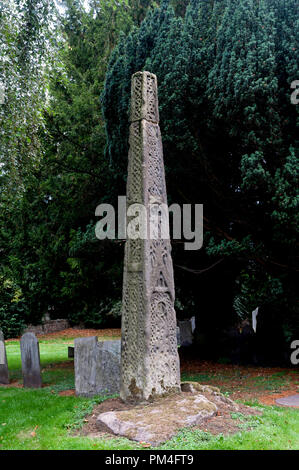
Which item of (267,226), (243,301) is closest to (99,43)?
(267,226)

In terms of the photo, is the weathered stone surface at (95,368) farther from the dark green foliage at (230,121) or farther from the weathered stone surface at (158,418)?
the dark green foliage at (230,121)

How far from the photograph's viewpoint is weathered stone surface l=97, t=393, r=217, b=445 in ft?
14.0

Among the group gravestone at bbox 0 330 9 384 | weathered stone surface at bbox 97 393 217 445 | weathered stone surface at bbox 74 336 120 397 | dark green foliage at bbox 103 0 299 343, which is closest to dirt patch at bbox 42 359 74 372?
gravestone at bbox 0 330 9 384

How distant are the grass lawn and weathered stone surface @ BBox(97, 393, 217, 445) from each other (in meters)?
0.13

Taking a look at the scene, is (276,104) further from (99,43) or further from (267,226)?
(99,43)

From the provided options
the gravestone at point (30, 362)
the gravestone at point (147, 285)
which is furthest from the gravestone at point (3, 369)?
the gravestone at point (147, 285)

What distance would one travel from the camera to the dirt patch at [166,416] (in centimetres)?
440

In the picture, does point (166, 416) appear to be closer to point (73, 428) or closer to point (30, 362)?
point (73, 428)

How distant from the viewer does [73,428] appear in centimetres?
487

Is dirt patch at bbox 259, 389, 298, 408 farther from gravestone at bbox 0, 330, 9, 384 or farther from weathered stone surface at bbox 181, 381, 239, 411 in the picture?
gravestone at bbox 0, 330, 9, 384

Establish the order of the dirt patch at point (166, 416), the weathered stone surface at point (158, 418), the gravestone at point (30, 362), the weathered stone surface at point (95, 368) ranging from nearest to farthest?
1. the weathered stone surface at point (158, 418)
2. the dirt patch at point (166, 416)
3. the weathered stone surface at point (95, 368)
4. the gravestone at point (30, 362)

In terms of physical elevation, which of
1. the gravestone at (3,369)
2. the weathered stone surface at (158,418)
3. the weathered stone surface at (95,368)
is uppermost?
the weathered stone surface at (158,418)

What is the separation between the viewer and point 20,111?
8.85 metres

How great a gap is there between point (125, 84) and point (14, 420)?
6.78 meters
